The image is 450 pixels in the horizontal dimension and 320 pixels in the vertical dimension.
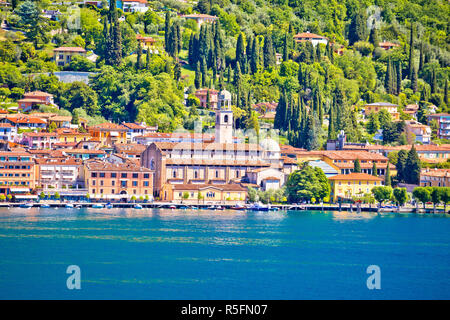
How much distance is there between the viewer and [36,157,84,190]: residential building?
7575 centimetres

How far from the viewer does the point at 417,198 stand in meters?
75.7

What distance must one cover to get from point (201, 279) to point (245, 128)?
1686 inches

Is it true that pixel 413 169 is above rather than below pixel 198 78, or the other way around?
below

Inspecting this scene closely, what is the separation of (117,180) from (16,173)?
6448 mm

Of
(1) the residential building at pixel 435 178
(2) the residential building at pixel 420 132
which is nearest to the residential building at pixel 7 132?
(1) the residential building at pixel 435 178

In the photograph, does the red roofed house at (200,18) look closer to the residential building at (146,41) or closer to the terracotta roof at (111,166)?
the residential building at (146,41)

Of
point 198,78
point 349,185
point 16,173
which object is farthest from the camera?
point 198,78

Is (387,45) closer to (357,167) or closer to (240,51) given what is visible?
(240,51)

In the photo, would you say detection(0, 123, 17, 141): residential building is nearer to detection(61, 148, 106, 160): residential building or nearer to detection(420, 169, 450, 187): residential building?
detection(61, 148, 106, 160): residential building

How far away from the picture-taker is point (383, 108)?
341 feet

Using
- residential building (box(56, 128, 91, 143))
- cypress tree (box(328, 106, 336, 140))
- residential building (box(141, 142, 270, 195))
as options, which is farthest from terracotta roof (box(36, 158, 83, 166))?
cypress tree (box(328, 106, 336, 140))

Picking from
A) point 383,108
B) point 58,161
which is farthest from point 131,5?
point 58,161

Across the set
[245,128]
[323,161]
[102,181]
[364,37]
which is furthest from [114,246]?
[364,37]

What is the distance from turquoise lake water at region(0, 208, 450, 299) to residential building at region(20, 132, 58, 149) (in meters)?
15.7
